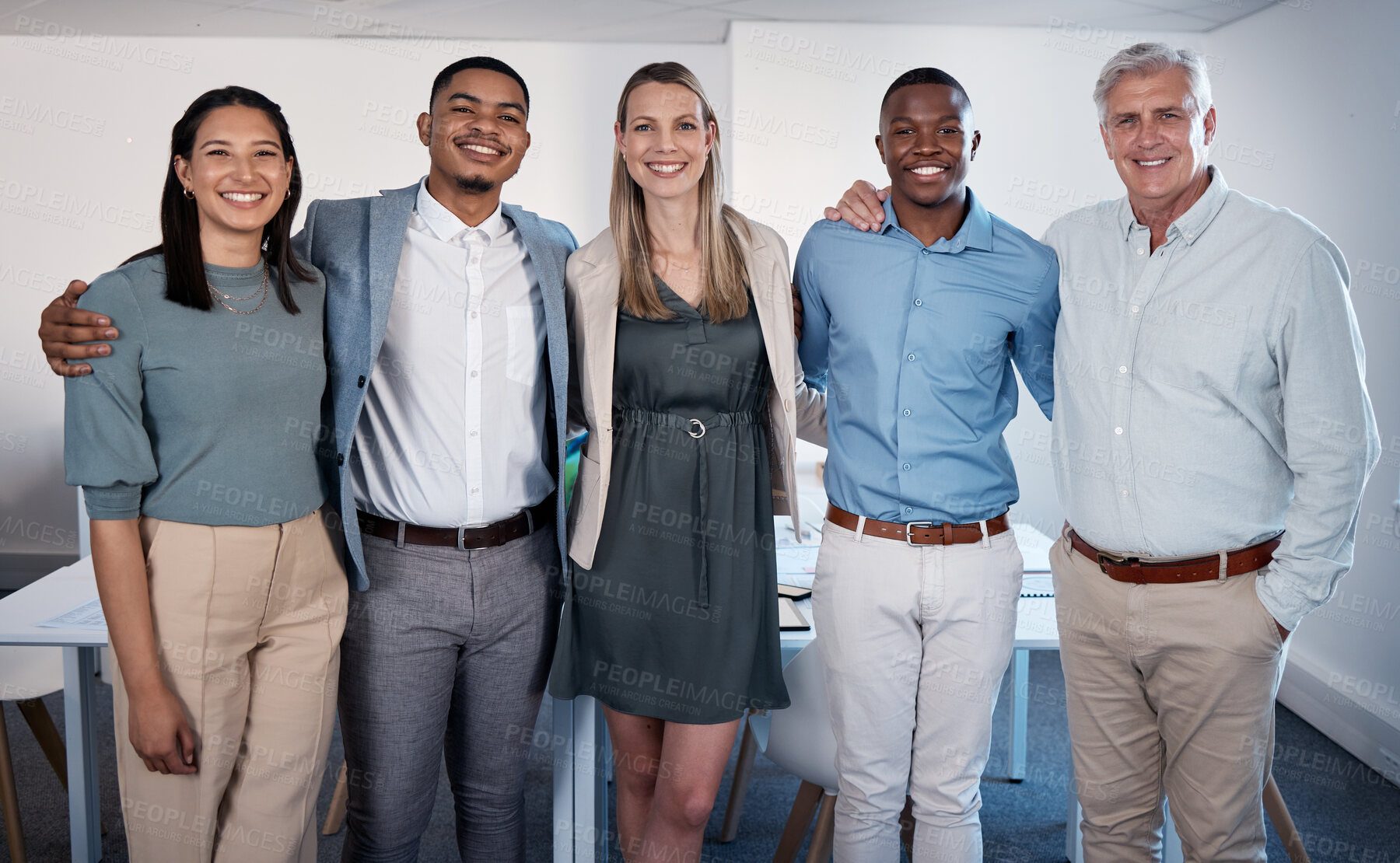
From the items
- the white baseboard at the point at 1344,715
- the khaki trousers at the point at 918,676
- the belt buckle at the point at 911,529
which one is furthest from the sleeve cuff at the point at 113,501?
the white baseboard at the point at 1344,715

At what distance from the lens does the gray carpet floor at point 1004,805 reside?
281 cm

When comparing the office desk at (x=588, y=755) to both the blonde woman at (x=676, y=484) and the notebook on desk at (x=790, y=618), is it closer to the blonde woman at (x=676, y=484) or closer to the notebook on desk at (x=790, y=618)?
the notebook on desk at (x=790, y=618)

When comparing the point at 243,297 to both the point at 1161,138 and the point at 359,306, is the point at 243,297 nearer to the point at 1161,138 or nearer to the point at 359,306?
the point at 359,306

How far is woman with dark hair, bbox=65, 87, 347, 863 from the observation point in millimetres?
1550

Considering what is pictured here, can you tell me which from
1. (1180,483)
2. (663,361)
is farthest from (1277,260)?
(663,361)

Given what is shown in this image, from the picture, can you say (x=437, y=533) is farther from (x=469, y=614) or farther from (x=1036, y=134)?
(x=1036, y=134)

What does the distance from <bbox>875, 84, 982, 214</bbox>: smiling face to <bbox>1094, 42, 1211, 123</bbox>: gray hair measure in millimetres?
296

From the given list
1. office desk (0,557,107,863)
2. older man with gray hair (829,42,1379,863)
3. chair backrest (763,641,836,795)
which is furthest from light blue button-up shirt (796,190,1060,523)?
office desk (0,557,107,863)

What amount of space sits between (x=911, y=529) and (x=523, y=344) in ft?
2.82

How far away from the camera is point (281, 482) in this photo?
167cm

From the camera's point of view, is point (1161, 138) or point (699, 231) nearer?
point (1161, 138)

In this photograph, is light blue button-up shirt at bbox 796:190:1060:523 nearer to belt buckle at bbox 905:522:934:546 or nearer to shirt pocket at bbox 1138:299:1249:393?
belt buckle at bbox 905:522:934:546

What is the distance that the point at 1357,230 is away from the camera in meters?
3.53

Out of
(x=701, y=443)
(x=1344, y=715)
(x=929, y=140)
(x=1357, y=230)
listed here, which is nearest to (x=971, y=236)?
(x=929, y=140)
